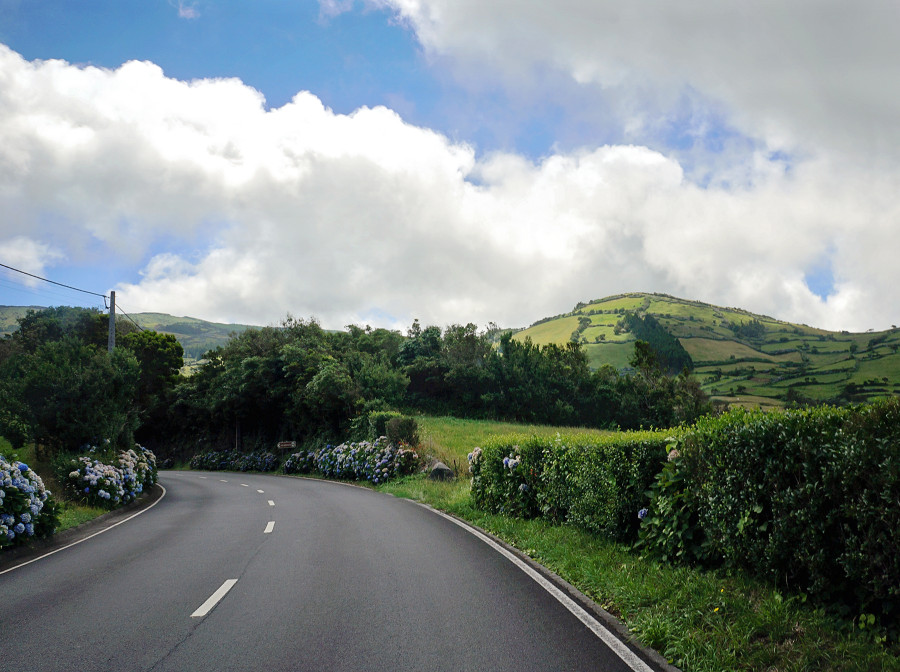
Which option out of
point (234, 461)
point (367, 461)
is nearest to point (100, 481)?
point (367, 461)

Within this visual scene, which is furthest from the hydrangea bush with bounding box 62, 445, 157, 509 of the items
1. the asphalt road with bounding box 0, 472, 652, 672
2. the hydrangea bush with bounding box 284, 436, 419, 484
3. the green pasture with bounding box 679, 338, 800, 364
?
the green pasture with bounding box 679, 338, 800, 364

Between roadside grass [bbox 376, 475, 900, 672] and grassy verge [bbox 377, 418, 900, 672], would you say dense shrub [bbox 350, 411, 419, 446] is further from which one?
roadside grass [bbox 376, 475, 900, 672]

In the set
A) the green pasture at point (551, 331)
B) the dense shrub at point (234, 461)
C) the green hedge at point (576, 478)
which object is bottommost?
the dense shrub at point (234, 461)

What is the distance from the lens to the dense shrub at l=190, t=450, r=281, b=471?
46094 mm

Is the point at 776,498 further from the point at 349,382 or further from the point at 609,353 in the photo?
the point at 609,353

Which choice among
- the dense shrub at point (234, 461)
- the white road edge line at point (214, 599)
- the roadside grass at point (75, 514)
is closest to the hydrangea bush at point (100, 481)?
the roadside grass at point (75, 514)

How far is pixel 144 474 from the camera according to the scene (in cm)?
2348

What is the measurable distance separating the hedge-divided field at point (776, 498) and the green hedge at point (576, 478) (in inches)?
1.1

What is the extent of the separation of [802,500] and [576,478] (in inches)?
202

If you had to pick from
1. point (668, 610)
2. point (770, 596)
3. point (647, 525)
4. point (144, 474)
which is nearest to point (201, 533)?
point (647, 525)

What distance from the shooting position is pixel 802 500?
527 centimetres

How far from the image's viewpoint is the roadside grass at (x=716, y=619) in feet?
14.9

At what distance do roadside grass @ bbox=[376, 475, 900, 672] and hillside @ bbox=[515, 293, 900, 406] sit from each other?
47.3 feet

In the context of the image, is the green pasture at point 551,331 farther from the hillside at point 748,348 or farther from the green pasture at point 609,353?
the green pasture at point 609,353
